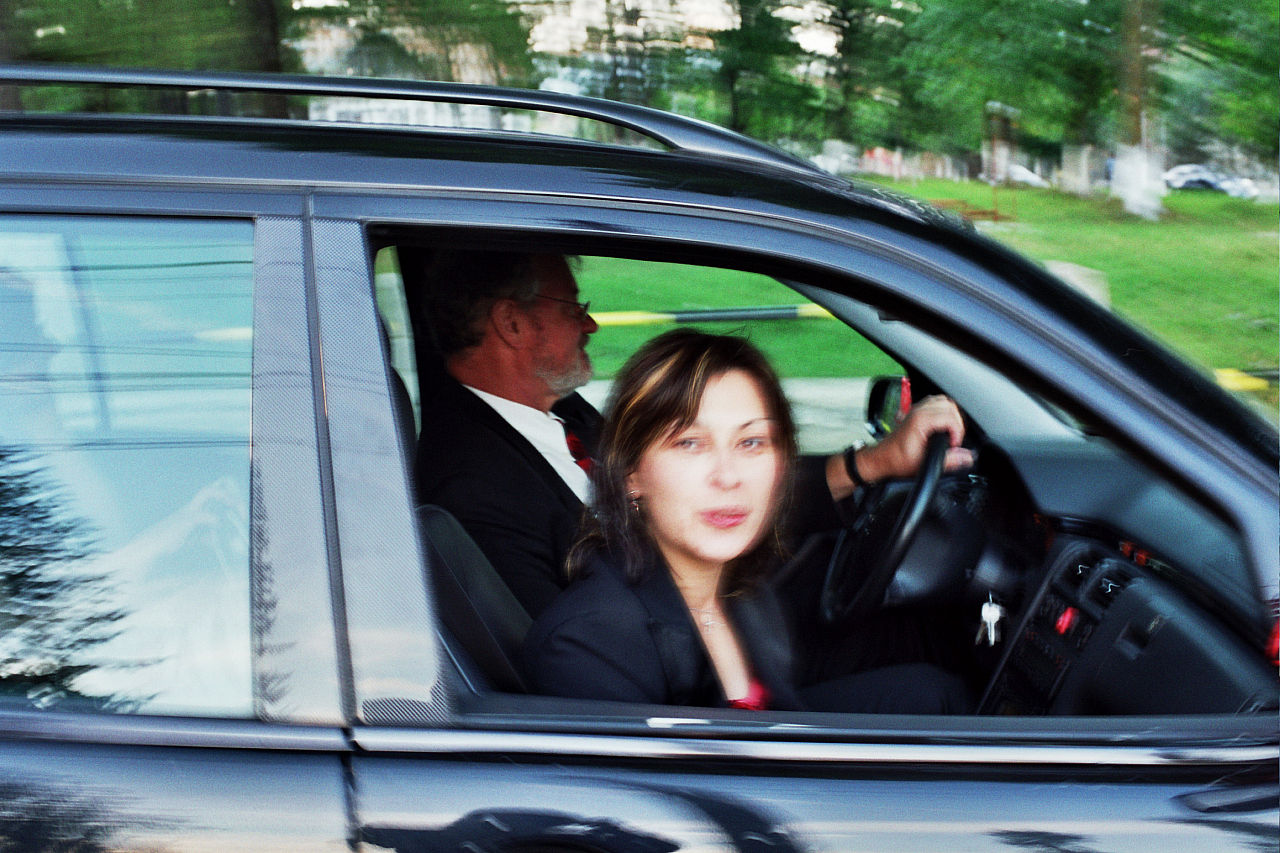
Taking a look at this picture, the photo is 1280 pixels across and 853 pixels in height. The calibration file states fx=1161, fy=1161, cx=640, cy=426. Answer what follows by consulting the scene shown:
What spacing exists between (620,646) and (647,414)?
1.12 feet

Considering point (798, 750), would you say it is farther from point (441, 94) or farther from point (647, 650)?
point (441, 94)

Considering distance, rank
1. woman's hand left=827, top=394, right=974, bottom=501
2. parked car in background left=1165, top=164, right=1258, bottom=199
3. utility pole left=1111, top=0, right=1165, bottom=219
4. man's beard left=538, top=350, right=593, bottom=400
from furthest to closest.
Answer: parked car in background left=1165, top=164, right=1258, bottom=199
utility pole left=1111, top=0, right=1165, bottom=219
man's beard left=538, top=350, right=593, bottom=400
woman's hand left=827, top=394, right=974, bottom=501

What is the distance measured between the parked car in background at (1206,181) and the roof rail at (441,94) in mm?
10047

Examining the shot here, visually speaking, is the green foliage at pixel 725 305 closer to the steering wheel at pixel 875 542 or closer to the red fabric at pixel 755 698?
the steering wheel at pixel 875 542

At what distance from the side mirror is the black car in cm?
121

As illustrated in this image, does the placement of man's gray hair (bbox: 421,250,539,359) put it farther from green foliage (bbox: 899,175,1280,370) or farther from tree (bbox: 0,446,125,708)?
green foliage (bbox: 899,175,1280,370)

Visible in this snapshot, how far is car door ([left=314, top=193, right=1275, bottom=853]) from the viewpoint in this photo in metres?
1.12

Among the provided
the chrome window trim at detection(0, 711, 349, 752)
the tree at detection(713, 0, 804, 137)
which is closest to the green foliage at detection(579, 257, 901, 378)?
the chrome window trim at detection(0, 711, 349, 752)

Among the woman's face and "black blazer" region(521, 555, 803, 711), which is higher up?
the woman's face

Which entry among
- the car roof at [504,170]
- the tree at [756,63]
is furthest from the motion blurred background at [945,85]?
the car roof at [504,170]

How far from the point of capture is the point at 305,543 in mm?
1161

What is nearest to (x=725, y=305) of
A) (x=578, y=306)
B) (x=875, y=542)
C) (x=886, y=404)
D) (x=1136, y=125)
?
(x=886, y=404)

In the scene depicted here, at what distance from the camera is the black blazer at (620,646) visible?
4.55 feet

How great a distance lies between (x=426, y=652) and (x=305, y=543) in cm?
16
